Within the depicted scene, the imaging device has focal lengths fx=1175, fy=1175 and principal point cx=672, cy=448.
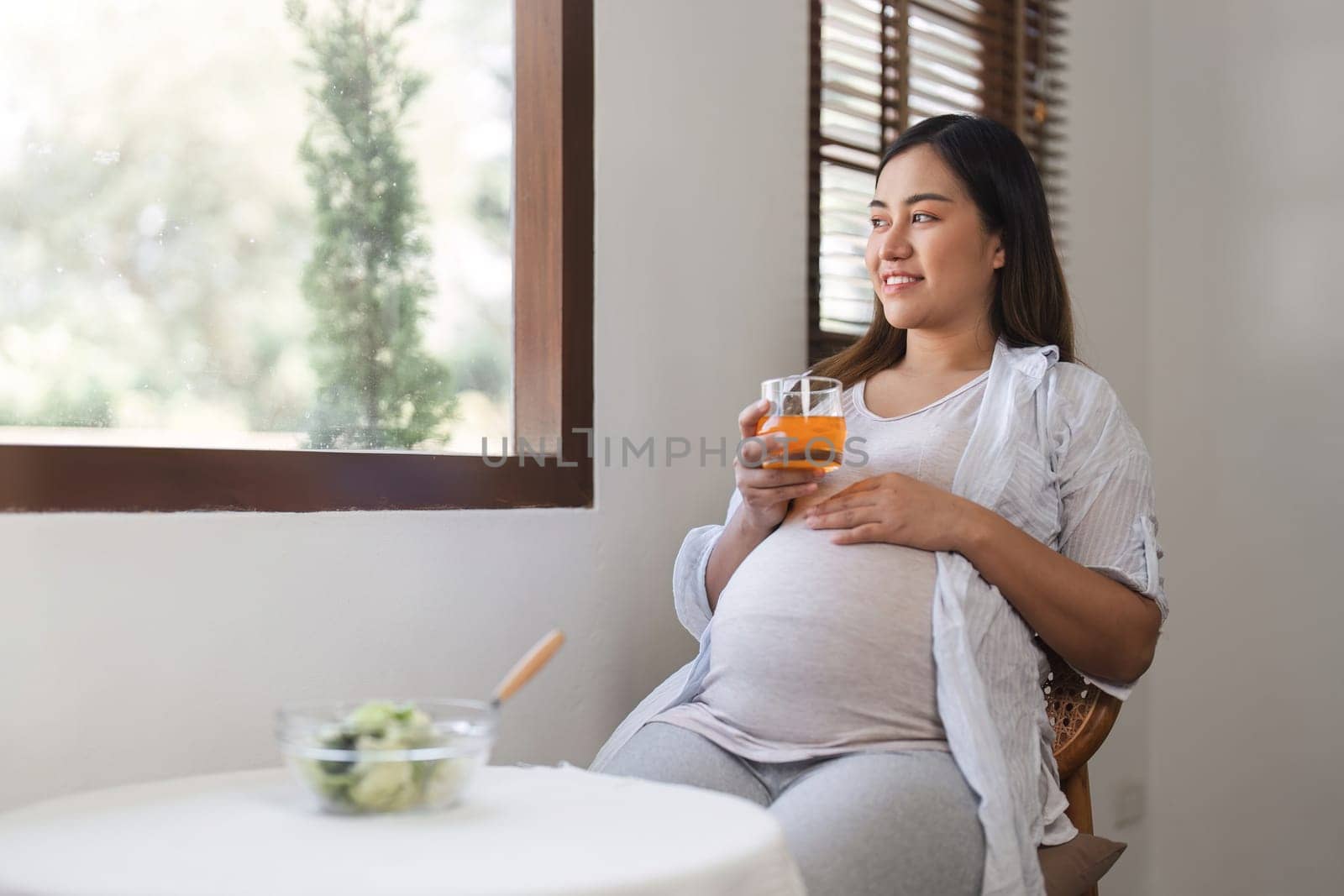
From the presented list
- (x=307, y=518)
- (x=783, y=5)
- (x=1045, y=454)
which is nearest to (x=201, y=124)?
(x=307, y=518)

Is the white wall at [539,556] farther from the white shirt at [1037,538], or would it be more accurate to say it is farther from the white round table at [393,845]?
the white round table at [393,845]

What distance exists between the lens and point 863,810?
125 cm

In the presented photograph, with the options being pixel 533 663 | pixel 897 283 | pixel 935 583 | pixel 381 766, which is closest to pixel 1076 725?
pixel 935 583

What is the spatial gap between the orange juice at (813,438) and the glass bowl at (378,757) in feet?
2.06

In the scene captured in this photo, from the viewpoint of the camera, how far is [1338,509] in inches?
108

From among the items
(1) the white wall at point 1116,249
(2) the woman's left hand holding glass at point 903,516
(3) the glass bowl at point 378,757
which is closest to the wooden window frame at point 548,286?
(2) the woman's left hand holding glass at point 903,516

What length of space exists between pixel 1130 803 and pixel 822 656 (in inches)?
75.5

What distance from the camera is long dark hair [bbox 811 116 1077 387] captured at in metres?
1.82

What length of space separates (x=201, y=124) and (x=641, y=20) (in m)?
0.73

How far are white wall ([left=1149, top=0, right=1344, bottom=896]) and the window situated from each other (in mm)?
444

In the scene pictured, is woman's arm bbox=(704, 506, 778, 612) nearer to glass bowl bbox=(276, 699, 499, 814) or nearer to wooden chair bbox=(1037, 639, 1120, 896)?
wooden chair bbox=(1037, 639, 1120, 896)

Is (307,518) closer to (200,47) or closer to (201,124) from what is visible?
(201,124)

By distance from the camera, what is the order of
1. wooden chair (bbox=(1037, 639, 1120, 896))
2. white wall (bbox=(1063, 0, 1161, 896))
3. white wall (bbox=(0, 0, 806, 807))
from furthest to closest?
1. white wall (bbox=(1063, 0, 1161, 896))
2. wooden chair (bbox=(1037, 639, 1120, 896))
3. white wall (bbox=(0, 0, 806, 807))

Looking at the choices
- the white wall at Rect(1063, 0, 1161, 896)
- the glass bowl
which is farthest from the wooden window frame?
the white wall at Rect(1063, 0, 1161, 896)
